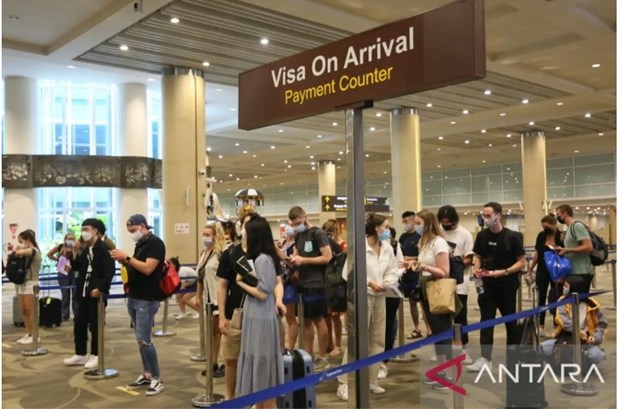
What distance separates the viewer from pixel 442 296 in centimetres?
485

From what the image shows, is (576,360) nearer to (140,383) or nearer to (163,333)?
(140,383)

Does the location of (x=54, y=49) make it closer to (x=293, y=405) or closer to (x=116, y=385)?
(x=116, y=385)

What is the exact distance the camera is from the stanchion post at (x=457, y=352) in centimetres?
356

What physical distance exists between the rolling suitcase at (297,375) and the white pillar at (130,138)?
16.5 meters

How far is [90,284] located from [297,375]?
3.68 meters

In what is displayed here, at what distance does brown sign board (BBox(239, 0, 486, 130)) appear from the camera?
250 centimetres

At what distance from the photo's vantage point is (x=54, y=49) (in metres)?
13.9

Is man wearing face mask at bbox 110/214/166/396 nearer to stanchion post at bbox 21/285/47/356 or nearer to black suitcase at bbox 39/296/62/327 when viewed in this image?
stanchion post at bbox 21/285/47/356

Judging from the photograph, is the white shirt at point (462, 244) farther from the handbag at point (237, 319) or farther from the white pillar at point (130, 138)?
the white pillar at point (130, 138)

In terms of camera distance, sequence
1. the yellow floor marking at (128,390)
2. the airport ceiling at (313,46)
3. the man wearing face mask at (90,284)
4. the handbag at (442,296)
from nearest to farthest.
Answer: the handbag at (442,296)
the yellow floor marking at (128,390)
the man wearing face mask at (90,284)
the airport ceiling at (313,46)

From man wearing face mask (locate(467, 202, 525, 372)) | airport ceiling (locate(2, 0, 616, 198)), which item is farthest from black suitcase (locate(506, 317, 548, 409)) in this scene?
airport ceiling (locate(2, 0, 616, 198))

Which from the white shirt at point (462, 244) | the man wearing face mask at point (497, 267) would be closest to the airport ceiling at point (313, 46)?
the white shirt at point (462, 244)

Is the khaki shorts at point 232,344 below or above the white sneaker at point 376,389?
above

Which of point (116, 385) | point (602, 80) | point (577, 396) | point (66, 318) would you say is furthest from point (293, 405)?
point (602, 80)
